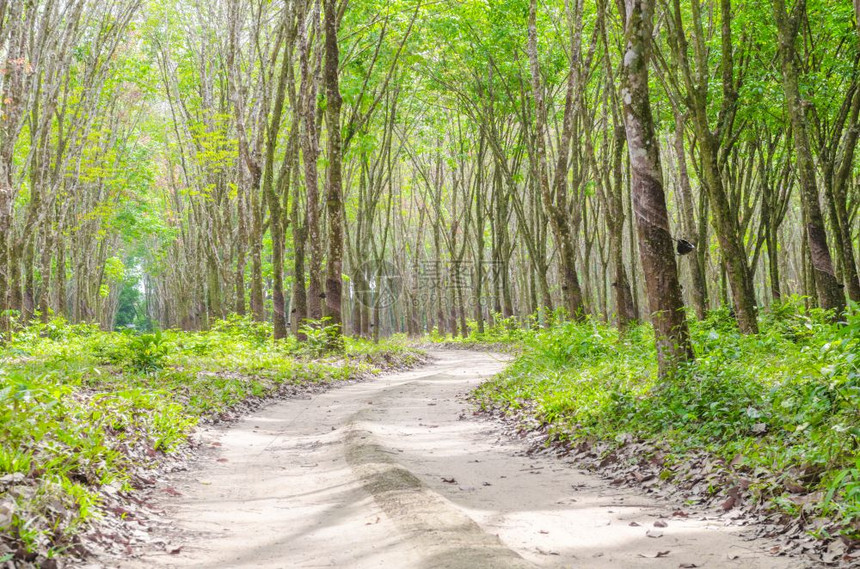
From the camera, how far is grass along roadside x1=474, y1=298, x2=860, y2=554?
4.34 meters

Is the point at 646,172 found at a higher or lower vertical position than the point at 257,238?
lower

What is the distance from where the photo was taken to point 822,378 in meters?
5.46

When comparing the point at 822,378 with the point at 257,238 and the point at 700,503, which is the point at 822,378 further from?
the point at 257,238

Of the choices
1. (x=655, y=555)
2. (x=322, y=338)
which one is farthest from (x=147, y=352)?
(x=655, y=555)

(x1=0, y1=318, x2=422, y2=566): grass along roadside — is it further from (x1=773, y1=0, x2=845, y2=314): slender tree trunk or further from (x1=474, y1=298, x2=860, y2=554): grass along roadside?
(x1=773, y1=0, x2=845, y2=314): slender tree trunk

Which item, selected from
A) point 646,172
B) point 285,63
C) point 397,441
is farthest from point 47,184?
point 646,172

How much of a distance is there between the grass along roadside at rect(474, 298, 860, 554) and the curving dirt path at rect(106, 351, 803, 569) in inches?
15.6

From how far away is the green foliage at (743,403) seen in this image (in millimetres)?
4477

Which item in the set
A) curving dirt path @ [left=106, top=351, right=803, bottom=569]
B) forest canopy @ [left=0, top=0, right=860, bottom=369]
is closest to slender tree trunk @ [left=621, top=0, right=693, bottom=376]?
forest canopy @ [left=0, top=0, right=860, bottom=369]

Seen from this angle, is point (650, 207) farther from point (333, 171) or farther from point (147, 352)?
point (333, 171)

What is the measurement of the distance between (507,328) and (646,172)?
21256 mm

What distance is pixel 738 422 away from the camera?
578cm

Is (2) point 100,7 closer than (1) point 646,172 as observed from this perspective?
No

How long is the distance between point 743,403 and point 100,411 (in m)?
5.88
